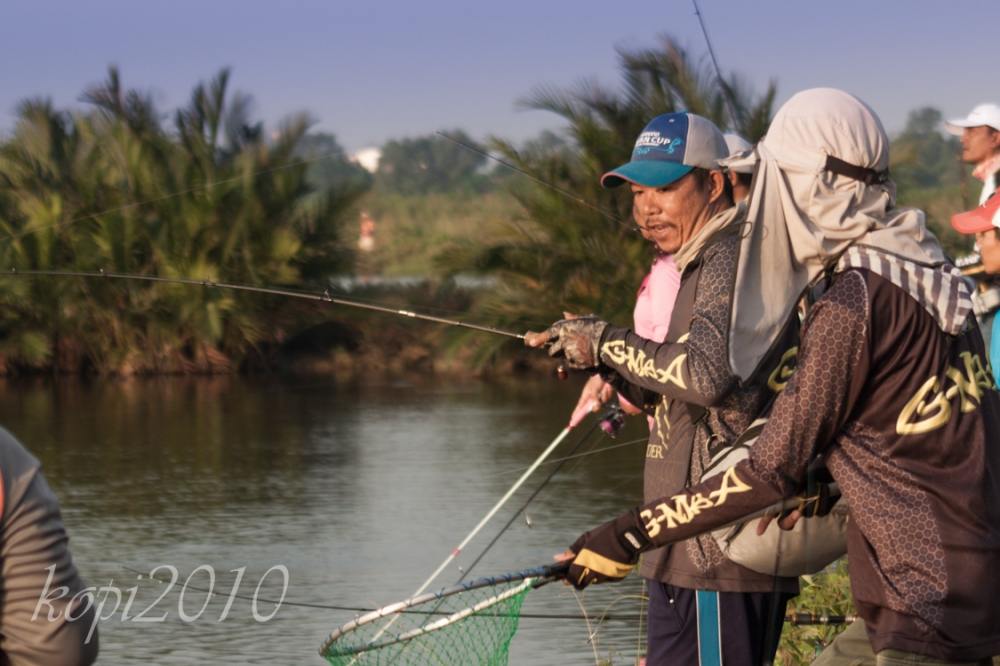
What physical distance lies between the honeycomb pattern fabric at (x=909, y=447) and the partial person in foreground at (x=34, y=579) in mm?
1162

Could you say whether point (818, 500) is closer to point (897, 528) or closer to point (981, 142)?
point (897, 528)

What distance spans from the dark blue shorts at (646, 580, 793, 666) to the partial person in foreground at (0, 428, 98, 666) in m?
1.39

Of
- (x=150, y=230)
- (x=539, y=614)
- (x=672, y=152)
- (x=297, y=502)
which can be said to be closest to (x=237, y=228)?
(x=150, y=230)

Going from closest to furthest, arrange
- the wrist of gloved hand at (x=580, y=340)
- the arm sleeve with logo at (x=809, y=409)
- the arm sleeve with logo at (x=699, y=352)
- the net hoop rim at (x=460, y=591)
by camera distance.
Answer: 1. the arm sleeve with logo at (x=809, y=409)
2. the net hoop rim at (x=460, y=591)
3. the arm sleeve with logo at (x=699, y=352)
4. the wrist of gloved hand at (x=580, y=340)

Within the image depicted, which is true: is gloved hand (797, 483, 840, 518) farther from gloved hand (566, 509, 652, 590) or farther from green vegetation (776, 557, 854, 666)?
green vegetation (776, 557, 854, 666)

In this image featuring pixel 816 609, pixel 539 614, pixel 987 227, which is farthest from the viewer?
pixel 539 614

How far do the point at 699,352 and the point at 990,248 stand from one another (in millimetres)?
864

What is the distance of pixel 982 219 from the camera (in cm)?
375

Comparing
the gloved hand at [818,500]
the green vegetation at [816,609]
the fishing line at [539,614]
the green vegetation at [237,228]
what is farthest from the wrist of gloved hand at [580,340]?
the green vegetation at [237,228]

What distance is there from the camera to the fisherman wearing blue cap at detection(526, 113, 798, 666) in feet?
11.1

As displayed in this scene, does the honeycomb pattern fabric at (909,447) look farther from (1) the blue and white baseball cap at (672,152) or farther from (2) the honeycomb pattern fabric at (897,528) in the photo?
(1) the blue and white baseball cap at (672,152)

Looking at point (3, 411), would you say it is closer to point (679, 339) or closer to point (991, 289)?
point (991, 289)

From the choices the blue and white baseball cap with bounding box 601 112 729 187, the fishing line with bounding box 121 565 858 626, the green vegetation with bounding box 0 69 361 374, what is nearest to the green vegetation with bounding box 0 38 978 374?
the green vegetation with bounding box 0 69 361 374

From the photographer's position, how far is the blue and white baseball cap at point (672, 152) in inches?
150
